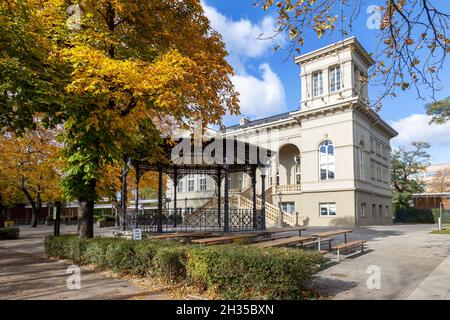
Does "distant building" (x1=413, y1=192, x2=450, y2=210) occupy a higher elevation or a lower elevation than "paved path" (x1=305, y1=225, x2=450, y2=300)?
higher

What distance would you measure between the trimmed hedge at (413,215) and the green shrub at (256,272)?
48615mm

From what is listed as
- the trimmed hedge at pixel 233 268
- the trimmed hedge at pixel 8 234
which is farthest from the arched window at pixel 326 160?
the trimmed hedge at pixel 233 268

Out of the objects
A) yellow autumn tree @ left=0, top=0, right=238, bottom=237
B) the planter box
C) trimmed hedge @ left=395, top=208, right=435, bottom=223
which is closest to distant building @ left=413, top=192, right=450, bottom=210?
trimmed hedge @ left=395, top=208, right=435, bottom=223

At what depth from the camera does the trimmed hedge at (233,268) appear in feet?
20.2

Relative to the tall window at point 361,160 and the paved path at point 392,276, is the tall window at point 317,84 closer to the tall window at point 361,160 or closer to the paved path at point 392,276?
the tall window at point 361,160

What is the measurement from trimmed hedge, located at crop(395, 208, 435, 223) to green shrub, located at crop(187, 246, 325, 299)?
48615 mm

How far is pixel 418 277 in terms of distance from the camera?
8.71m

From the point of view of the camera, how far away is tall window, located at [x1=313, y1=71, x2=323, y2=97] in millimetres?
34250

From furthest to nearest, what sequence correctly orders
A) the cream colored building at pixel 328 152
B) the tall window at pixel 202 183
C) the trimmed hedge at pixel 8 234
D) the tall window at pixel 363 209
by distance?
the tall window at pixel 202 183 < the tall window at pixel 363 209 < the cream colored building at pixel 328 152 < the trimmed hedge at pixel 8 234

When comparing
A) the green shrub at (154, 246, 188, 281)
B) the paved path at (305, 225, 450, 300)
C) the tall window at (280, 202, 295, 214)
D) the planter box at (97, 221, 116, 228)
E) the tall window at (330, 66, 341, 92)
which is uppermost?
the tall window at (330, 66, 341, 92)

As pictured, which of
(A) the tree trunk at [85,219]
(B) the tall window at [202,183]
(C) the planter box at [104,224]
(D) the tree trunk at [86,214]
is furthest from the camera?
(B) the tall window at [202,183]

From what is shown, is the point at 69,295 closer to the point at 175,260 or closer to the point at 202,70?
the point at 175,260

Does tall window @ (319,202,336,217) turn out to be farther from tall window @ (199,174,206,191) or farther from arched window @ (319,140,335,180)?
tall window @ (199,174,206,191)

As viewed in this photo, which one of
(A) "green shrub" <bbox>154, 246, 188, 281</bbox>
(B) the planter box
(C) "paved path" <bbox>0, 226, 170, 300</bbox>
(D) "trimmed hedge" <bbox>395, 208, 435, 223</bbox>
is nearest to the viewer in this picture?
(C) "paved path" <bbox>0, 226, 170, 300</bbox>
